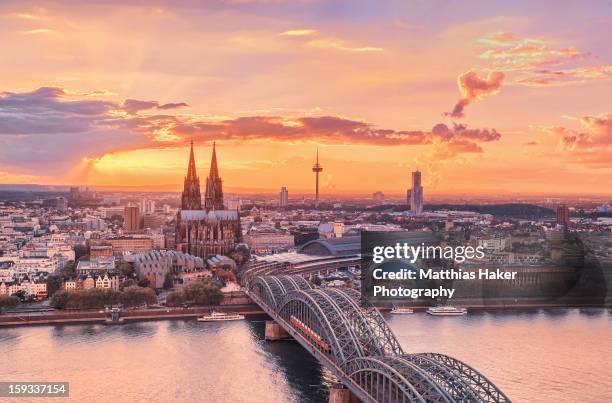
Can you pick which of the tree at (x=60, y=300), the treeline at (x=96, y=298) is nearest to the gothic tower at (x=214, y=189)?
the treeline at (x=96, y=298)

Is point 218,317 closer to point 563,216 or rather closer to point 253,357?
point 253,357

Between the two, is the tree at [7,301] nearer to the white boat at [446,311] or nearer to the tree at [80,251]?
the white boat at [446,311]

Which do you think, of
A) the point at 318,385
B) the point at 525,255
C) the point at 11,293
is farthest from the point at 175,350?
the point at 525,255

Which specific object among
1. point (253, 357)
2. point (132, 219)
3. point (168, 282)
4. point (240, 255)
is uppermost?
point (132, 219)

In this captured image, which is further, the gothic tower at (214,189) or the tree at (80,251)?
the gothic tower at (214,189)

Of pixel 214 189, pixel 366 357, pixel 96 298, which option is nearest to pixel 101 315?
pixel 96 298

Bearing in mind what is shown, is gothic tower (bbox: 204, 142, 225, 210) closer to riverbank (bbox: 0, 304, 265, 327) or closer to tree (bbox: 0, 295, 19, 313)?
riverbank (bbox: 0, 304, 265, 327)

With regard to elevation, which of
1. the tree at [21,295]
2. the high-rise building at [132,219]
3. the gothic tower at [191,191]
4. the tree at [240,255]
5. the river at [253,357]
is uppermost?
the gothic tower at [191,191]
